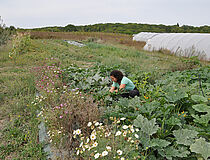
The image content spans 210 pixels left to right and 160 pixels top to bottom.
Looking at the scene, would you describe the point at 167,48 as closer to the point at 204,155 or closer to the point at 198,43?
the point at 198,43

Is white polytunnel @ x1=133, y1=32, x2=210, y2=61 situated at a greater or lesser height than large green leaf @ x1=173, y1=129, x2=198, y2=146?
greater

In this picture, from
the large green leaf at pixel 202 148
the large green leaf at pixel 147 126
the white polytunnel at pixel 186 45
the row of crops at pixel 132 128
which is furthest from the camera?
the white polytunnel at pixel 186 45

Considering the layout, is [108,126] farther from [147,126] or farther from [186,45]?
[186,45]

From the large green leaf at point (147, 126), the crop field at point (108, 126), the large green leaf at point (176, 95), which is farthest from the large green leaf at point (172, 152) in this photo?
the large green leaf at point (176, 95)

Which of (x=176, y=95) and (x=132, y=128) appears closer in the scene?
(x=132, y=128)

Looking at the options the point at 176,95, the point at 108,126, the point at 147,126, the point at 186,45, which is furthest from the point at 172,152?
the point at 186,45

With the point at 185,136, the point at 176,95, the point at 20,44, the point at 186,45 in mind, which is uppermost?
the point at 20,44

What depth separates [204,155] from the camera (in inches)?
55.4

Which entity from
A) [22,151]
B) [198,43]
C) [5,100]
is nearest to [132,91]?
[22,151]

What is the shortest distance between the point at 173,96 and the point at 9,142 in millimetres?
2519

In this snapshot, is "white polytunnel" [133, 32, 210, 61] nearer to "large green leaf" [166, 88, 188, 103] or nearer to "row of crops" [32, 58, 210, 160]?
"large green leaf" [166, 88, 188, 103]

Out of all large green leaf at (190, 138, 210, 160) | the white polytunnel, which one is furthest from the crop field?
the white polytunnel

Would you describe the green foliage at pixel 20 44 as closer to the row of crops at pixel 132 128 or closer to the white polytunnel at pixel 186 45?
the row of crops at pixel 132 128

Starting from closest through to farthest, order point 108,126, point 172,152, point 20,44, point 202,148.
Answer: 1. point 202,148
2. point 172,152
3. point 108,126
4. point 20,44
